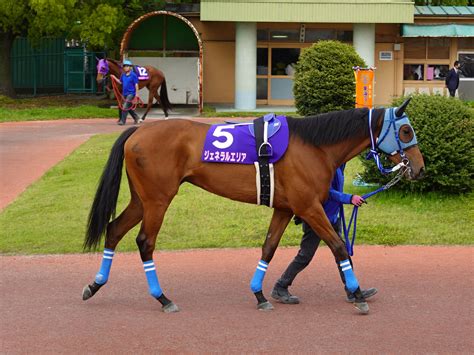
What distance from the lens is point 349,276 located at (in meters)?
7.34

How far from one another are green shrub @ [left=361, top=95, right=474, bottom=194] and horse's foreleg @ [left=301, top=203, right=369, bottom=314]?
4562 mm

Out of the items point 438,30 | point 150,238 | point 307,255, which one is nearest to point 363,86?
point 307,255

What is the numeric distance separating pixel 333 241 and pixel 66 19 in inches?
818

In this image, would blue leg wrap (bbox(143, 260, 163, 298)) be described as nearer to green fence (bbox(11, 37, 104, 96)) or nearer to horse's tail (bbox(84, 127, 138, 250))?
horse's tail (bbox(84, 127, 138, 250))

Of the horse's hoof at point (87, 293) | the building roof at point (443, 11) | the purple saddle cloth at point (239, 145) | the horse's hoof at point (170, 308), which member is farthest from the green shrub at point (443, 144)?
the building roof at point (443, 11)

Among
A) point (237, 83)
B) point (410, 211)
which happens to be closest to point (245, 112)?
point (237, 83)

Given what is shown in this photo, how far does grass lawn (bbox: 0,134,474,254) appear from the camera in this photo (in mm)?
10227

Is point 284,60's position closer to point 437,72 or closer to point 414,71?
point 414,71

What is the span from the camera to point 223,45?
31.7 meters

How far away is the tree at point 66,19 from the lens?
25.8m

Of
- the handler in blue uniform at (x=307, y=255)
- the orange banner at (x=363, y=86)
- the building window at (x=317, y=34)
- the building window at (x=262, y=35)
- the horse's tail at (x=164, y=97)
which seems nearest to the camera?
the handler in blue uniform at (x=307, y=255)

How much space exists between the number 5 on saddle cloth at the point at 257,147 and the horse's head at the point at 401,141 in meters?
0.88

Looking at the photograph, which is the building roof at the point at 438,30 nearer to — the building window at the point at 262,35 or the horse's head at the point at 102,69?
the building window at the point at 262,35

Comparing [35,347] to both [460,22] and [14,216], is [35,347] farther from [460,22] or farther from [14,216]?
[460,22]
